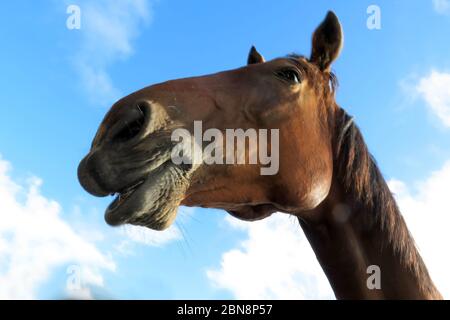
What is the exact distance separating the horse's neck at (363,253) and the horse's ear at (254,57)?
5.83ft

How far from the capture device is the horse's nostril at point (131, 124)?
2.61 metres

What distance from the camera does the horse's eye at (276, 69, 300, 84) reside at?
3574 millimetres

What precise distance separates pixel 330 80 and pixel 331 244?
1.52m

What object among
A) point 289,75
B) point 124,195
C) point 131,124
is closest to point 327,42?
point 289,75

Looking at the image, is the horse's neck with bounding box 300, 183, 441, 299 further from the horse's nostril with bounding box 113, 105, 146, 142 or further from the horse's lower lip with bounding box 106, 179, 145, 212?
the horse's nostril with bounding box 113, 105, 146, 142

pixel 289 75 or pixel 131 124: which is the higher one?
pixel 289 75

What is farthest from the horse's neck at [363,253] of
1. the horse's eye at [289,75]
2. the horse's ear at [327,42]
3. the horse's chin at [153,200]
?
the horse's chin at [153,200]

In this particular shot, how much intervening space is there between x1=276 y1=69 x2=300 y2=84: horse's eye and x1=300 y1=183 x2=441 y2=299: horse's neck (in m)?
1.01

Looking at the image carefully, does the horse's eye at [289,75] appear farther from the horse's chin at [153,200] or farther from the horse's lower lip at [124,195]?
the horse's lower lip at [124,195]

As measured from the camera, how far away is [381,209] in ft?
12.2

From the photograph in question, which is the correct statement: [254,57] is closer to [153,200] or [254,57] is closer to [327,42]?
[327,42]

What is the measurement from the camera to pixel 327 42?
3.87m

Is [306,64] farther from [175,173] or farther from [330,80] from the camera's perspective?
[175,173]

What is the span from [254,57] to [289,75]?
1.30 meters
